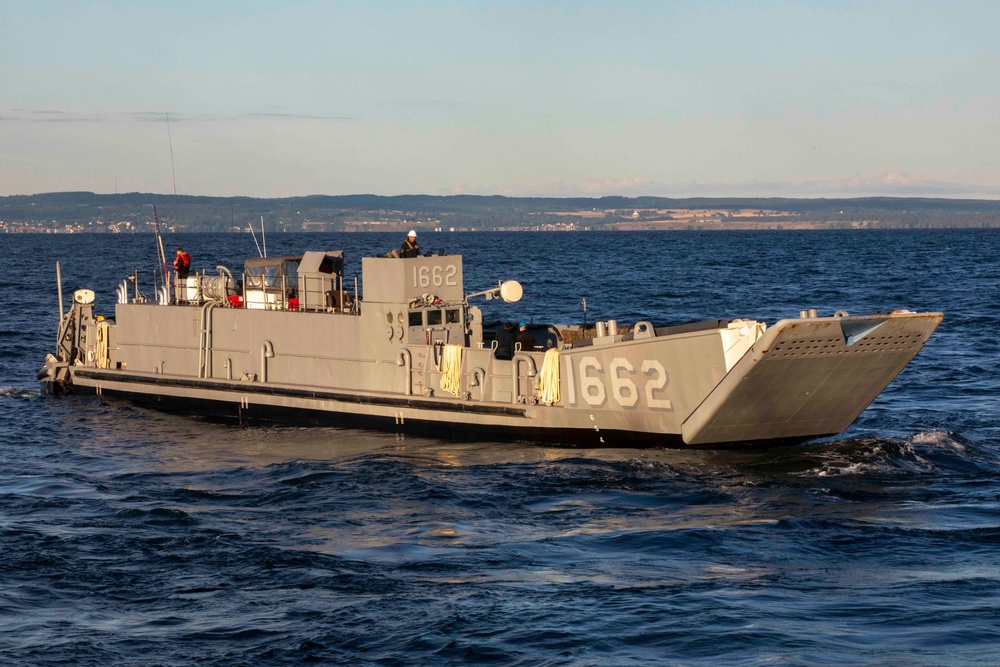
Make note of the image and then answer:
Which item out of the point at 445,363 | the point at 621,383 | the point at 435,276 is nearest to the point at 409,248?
the point at 435,276

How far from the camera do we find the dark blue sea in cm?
1378

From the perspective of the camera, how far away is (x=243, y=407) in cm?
2844

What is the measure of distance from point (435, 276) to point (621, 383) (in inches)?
208

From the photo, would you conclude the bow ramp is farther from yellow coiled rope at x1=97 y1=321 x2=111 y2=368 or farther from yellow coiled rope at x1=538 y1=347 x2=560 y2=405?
yellow coiled rope at x1=97 y1=321 x2=111 y2=368

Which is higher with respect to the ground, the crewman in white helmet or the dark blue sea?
the crewman in white helmet

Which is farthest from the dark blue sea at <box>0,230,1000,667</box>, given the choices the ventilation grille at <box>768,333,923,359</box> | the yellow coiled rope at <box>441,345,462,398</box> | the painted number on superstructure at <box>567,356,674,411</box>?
the ventilation grille at <box>768,333,923,359</box>

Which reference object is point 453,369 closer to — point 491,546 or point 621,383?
point 621,383

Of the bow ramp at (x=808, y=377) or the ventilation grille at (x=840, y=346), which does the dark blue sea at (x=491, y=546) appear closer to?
the bow ramp at (x=808, y=377)

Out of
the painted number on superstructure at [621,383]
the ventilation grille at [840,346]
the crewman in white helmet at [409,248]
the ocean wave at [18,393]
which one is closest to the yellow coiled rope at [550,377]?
the painted number on superstructure at [621,383]

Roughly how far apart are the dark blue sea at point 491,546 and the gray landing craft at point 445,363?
567 mm

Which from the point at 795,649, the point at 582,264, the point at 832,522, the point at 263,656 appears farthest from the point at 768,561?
the point at 582,264

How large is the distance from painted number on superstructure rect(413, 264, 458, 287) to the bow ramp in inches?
256

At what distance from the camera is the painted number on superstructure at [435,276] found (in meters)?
25.8

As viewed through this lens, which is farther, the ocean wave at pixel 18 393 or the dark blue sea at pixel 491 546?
the ocean wave at pixel 18 393
